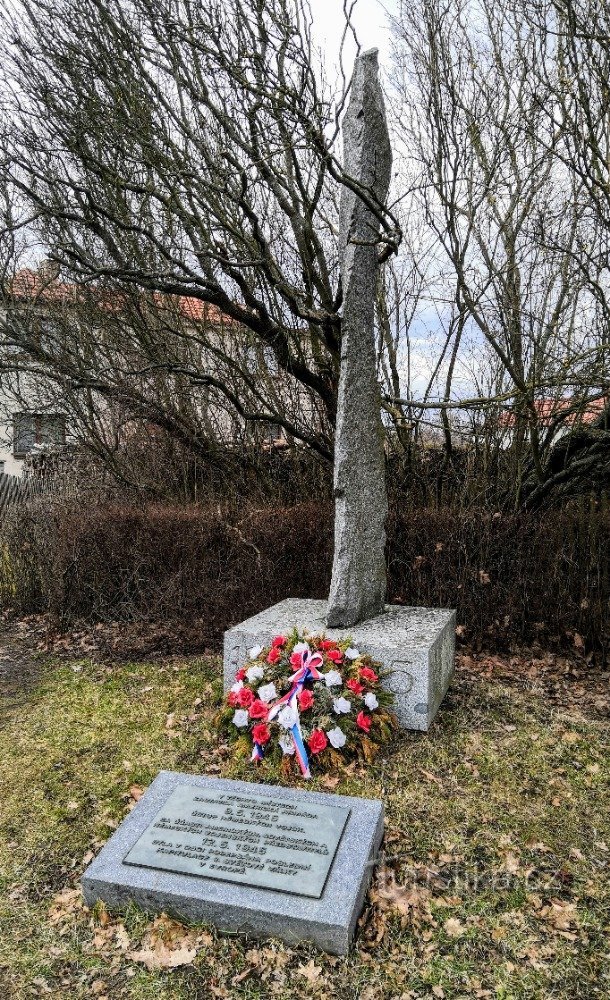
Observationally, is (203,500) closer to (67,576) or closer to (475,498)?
(67,576)

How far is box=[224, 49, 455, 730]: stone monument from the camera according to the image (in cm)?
440

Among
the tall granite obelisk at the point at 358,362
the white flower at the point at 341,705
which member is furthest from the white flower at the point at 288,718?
the tall granite obelisk at the point at 358,362

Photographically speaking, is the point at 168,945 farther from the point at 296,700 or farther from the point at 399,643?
the point at 399,643

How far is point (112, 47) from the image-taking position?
23.3 ft

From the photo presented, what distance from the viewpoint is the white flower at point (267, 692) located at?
154 inches

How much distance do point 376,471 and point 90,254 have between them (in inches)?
223

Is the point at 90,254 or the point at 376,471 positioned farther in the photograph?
the point at 90,254

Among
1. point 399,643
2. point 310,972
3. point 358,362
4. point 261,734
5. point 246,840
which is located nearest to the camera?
point 310,972

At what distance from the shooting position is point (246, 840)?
8.98 ft

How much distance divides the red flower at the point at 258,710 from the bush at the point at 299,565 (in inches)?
88.2

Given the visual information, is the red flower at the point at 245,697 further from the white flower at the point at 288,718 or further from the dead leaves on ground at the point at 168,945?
the dead leaves on ground at the point at 168,945

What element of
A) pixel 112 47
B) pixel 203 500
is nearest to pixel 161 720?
pixel 203 500

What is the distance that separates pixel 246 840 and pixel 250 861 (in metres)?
0.11

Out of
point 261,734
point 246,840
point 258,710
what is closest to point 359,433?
point 258,710
